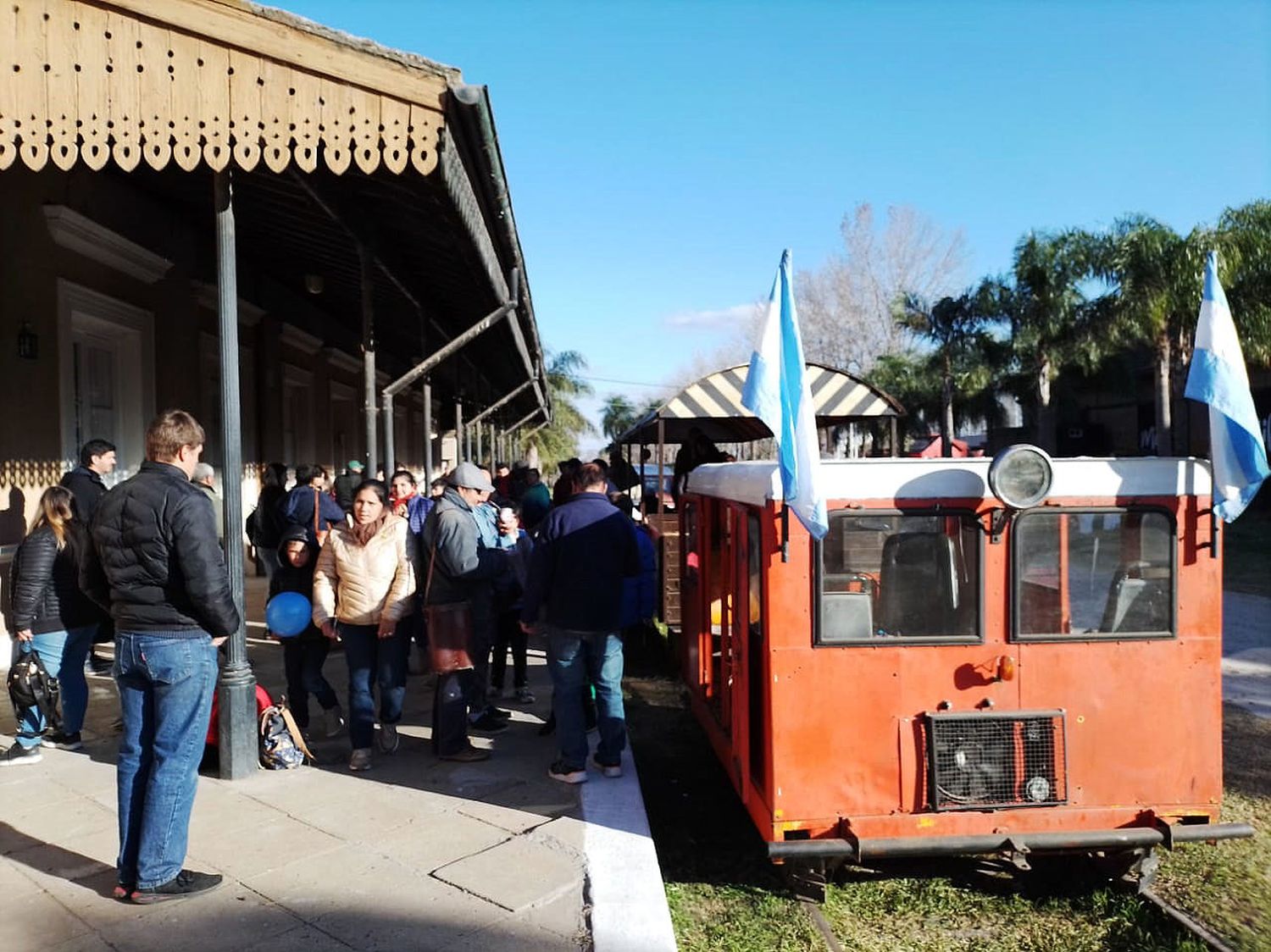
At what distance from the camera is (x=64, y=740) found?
5520 millimetres

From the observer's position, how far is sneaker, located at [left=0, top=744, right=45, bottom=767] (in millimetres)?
5207

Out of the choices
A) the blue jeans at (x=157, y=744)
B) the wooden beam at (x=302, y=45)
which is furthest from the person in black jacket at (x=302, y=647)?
the wooden beam at (x=302, y=45)

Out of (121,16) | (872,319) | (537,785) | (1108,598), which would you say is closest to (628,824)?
(537,785)

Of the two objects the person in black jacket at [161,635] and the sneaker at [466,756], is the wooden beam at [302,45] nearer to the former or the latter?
the person in black jacket at [161,635]

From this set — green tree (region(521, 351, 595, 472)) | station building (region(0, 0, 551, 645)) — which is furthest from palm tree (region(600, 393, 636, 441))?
station building (region(0, 0, 551, 645))

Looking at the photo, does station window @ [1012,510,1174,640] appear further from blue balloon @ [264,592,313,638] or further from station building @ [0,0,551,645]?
blue balloon @ [264,592,313,638]

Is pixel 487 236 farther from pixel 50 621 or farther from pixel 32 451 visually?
pixel 32 451

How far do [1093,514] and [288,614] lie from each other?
4.12 metres

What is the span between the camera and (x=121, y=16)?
4.61 metres

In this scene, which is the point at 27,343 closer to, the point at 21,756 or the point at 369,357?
the point at 369,357

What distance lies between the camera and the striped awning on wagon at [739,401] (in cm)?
934

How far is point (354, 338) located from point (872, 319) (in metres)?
32.0

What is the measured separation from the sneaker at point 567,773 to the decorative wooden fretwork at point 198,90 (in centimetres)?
314

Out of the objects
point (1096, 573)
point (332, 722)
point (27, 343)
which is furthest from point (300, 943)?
point (27, 343)
